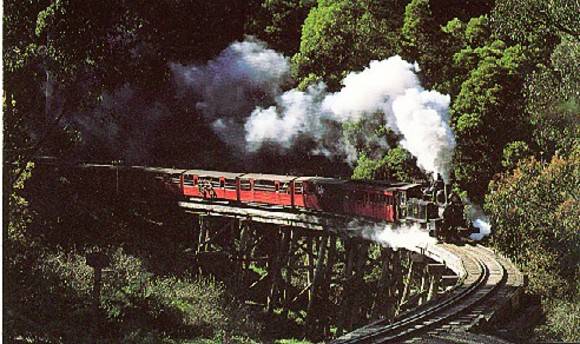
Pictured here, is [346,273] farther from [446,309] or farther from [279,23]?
[446,309]

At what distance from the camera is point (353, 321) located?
18859mm

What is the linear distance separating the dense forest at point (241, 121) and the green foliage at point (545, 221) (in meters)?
0.03

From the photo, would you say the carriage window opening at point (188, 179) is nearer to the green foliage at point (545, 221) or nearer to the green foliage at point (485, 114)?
the green foliage at point (485, 114)

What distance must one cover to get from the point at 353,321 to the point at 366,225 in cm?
210

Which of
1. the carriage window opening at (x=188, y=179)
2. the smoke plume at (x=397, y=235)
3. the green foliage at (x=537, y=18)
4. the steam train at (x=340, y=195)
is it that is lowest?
the smoke plume at (x=397, y=235)

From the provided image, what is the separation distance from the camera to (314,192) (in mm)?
19891

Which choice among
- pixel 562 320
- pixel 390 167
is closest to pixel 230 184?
pixel 390 167

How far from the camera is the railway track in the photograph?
11.0 m

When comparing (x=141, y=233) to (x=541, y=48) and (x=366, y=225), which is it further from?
(x=541, y=48)

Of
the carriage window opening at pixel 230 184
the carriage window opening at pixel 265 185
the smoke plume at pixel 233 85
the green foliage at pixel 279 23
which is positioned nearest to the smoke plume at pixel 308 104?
the smoke plume at pixel 233 85

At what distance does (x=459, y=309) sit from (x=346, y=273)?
689cm

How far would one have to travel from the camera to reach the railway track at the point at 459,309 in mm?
10961

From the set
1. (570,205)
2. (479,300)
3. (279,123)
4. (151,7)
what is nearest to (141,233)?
(279,123)

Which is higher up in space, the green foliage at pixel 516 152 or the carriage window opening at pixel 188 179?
the green foliage at pixel 516 152
